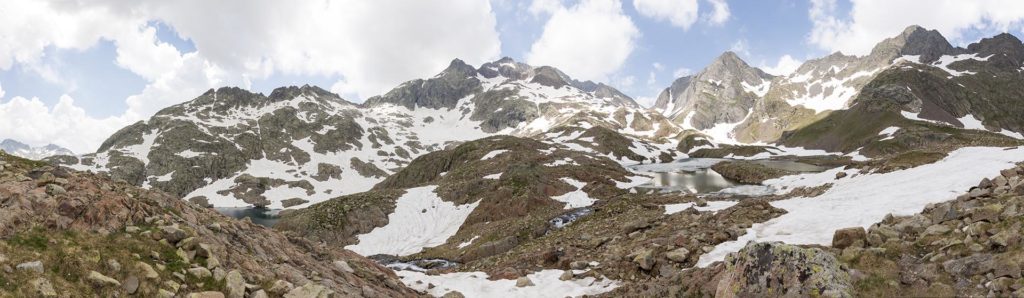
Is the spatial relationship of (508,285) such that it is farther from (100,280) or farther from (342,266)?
(100,280)

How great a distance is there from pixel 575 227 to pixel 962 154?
27259mm

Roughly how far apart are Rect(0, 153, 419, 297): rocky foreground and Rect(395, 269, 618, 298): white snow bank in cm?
400

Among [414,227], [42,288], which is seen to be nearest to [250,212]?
[414,227]

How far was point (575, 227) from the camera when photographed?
33250 mm

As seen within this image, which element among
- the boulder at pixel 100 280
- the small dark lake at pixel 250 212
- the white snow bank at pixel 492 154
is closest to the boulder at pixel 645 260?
the boulder at pixel 100 280

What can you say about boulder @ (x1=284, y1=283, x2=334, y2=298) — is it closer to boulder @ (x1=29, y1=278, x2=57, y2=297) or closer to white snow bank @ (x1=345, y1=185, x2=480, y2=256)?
boulder @ (x1=29, y1=278, x2=57, y2=297)

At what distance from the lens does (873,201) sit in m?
21.9

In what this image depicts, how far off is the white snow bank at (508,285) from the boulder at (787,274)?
21.1 feet

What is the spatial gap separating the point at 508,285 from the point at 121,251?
40.1ft

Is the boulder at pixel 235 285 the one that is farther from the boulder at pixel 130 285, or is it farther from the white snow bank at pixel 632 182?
the white snow bank at pixel 632 182

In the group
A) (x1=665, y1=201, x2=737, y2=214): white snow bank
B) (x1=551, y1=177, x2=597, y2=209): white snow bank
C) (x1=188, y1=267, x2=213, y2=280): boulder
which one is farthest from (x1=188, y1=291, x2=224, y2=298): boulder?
(x1=551, y1=177, x2=597, y2=209): white snow bank

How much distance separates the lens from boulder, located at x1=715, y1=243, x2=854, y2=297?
31.4ft

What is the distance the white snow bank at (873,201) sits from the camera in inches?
708

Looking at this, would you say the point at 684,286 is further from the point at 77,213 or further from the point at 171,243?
the point at 77,213
